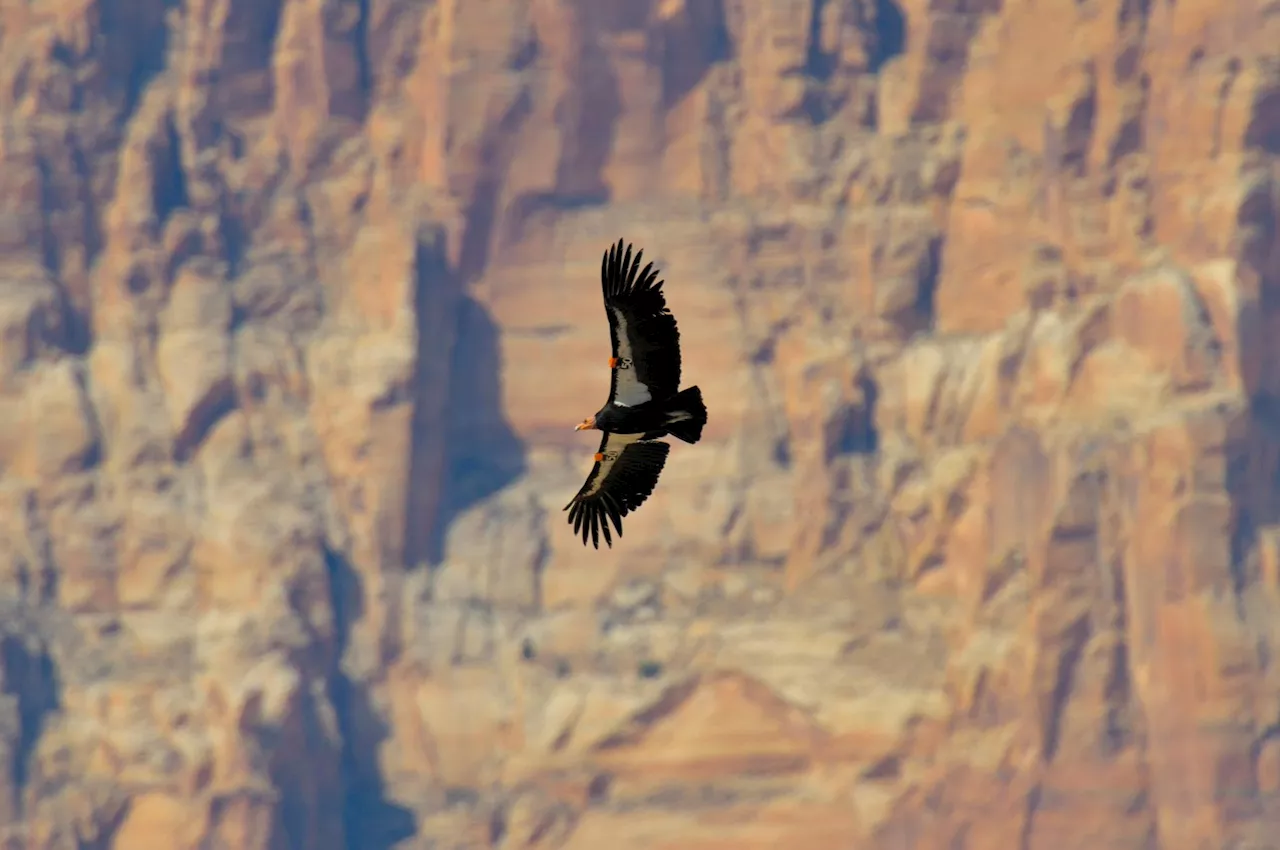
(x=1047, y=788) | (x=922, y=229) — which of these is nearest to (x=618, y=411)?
(x=1047, y=788)

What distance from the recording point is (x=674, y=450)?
123875 millimetres

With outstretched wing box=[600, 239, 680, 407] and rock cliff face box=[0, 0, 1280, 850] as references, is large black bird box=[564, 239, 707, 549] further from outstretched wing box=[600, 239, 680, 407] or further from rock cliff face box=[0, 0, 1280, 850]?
rock cliff face box=[0, 0, 1280, 850]

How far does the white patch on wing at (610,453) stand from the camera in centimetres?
4841

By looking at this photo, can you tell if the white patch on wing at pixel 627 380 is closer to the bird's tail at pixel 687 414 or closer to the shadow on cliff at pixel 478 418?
the bird's tail at pixel 687 414

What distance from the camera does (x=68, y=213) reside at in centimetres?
13200

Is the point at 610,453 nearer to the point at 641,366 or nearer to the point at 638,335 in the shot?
the point at 641,366

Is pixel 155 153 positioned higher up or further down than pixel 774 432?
higher up

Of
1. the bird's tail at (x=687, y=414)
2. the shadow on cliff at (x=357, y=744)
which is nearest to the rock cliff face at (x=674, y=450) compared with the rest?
the shadow on cliff at (x=357, y=744)

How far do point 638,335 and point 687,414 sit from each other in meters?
1.26

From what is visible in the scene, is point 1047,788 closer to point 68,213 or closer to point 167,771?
point 167,771

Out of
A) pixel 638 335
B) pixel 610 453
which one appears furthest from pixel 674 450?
pixel 638 335

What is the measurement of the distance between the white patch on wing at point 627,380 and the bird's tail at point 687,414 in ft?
1.22

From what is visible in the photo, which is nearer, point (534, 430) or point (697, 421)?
point (697, 421)

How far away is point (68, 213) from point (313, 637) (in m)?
19.4
